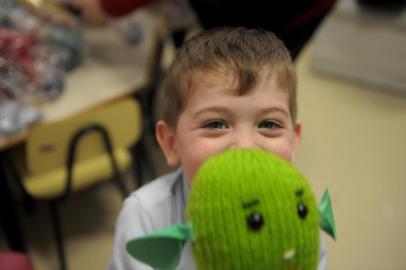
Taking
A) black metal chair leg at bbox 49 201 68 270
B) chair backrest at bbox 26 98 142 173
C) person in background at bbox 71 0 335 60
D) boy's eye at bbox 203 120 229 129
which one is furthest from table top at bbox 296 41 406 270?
boy's eye at bbox 203 120 229 129

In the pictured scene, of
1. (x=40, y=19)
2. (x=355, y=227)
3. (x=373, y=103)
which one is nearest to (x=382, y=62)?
(x=373, y=103)

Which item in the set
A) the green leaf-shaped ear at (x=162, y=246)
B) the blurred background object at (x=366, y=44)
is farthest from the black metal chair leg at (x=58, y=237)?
the blurred background object at (x=366, y=44)

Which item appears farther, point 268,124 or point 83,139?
point 83,139

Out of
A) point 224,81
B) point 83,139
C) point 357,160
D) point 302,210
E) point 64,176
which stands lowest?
point 357,160

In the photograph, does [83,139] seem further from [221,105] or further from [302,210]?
[302,210]

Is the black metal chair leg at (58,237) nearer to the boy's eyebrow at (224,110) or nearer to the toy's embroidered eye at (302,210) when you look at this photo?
the boy's eyebrow at (224,110)

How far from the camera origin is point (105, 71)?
171cm

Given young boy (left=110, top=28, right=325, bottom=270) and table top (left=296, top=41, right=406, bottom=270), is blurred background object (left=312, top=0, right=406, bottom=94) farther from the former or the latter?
young boy (left=110, top=28, right=325, bottom=270)

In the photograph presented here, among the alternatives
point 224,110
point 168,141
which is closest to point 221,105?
point 224,110

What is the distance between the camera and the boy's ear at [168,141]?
90 centimetres

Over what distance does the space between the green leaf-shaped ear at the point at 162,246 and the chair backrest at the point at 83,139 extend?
945 mm

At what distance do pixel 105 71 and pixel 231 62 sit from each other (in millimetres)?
981

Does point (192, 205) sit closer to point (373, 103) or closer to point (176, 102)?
point (176, 102)

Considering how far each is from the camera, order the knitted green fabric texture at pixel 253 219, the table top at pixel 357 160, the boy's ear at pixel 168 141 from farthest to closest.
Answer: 1. the table top at pixel 357 160
2. the boy's ear at pixel 168 141
3. the knitted green fabric texture at pixel 253 219
